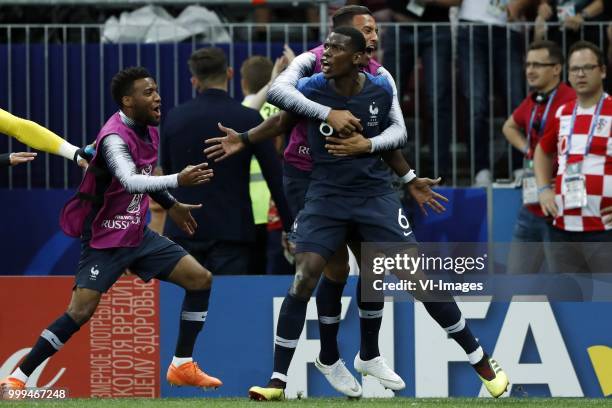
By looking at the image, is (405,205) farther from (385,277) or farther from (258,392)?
(258,392)

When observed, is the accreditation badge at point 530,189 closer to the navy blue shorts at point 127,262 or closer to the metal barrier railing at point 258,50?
the metal barrier railing at point 258,50

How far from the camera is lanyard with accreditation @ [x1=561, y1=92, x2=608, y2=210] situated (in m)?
10.7

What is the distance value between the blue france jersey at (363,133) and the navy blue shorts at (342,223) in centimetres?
6

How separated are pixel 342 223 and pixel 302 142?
804mm

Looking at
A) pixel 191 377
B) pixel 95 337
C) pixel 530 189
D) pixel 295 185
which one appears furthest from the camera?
pixel 530 189

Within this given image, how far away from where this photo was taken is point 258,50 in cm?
1224

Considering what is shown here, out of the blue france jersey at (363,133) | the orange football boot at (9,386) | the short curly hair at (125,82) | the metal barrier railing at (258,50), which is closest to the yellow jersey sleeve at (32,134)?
the short curly hair at (125,82)

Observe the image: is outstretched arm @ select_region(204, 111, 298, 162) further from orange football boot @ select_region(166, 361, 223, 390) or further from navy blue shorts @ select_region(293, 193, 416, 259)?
orange football boot @ select_region(166, 361, 223, 390)

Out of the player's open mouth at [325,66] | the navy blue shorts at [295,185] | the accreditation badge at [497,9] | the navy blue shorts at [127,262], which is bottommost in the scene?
the navy blue shorts at [127,262]

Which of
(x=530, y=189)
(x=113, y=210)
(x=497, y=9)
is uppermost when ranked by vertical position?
(x=497, y=9)

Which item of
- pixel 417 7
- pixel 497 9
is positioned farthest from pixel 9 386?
pixel 497 9

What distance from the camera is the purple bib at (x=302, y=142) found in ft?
30.8

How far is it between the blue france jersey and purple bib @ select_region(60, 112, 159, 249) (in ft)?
3.40

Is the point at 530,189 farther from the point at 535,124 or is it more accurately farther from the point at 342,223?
the point at 342,223
